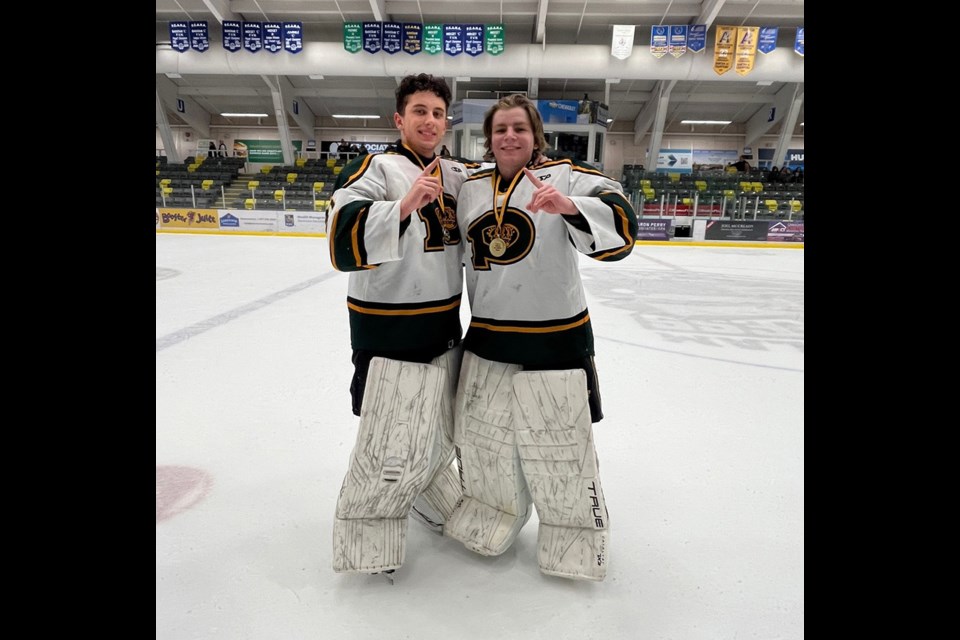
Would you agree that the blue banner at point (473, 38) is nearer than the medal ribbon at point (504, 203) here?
No

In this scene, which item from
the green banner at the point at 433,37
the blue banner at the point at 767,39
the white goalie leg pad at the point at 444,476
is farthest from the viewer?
the green banner at the point at 433,37

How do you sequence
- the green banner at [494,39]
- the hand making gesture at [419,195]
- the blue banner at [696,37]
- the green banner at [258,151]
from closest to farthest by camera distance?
the hand making gesture at [419,195]
the blue banner at [696,37]
the green banner at [494,39]
the green banner at [258,151]

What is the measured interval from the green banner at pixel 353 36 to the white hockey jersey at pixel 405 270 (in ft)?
38.0

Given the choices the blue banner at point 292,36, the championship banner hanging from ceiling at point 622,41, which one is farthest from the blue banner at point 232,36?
the championship banner hanging from ceiling at point 622,41

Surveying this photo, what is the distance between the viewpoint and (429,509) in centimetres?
159

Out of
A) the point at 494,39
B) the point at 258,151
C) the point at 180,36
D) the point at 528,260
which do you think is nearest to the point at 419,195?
the point at 528,260

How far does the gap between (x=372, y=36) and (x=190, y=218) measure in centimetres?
552

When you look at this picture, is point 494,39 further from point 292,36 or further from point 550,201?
point 550,201

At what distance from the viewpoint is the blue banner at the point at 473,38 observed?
1116cm

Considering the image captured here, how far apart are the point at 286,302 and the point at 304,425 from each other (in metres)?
2.46

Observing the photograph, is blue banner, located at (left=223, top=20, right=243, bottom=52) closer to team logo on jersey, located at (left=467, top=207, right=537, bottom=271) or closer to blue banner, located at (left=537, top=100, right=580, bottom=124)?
blue banner, located at (left=537, top=100, right=580, bottom=124)

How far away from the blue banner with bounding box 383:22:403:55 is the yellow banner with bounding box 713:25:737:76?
6655 millimetres

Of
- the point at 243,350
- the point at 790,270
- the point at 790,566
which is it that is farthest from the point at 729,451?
the point at 790,270

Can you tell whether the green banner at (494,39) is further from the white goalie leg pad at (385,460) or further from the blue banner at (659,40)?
the white goalie leg pad at (385,460)
